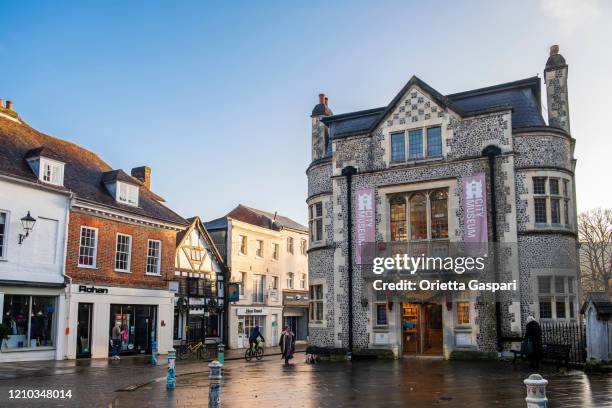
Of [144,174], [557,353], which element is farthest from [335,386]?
[144,174]

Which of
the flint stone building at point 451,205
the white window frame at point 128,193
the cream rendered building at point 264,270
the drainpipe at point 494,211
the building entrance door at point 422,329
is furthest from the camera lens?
the cream rendered building at point 264,270

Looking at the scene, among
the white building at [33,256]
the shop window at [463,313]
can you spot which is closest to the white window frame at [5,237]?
the white building at [33,256]

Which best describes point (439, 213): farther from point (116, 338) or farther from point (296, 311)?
point (296, 311)

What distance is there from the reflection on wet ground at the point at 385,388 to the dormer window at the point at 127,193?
1343cm

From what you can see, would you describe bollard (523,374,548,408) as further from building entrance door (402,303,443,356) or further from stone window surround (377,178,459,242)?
building entrance door (402,303,443,356)

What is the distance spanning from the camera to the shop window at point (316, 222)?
90.1 ft

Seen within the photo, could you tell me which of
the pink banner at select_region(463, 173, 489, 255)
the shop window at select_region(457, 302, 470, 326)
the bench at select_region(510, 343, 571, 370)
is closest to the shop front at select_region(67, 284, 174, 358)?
the shop window at select_region(457, 302, 470, 326)

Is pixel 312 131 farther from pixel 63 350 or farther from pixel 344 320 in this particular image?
pixel 63 350

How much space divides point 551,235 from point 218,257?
24143 mm

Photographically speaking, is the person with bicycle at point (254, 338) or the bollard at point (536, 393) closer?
the bollard at point (536, 393)

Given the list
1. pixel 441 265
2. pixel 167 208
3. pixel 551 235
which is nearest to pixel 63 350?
pixel 167 208

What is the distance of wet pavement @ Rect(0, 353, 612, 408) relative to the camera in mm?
12844

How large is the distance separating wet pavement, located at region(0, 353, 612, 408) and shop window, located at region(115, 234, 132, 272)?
843 cm

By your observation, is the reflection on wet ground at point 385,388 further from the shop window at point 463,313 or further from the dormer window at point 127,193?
the dormer window at point 127,193
